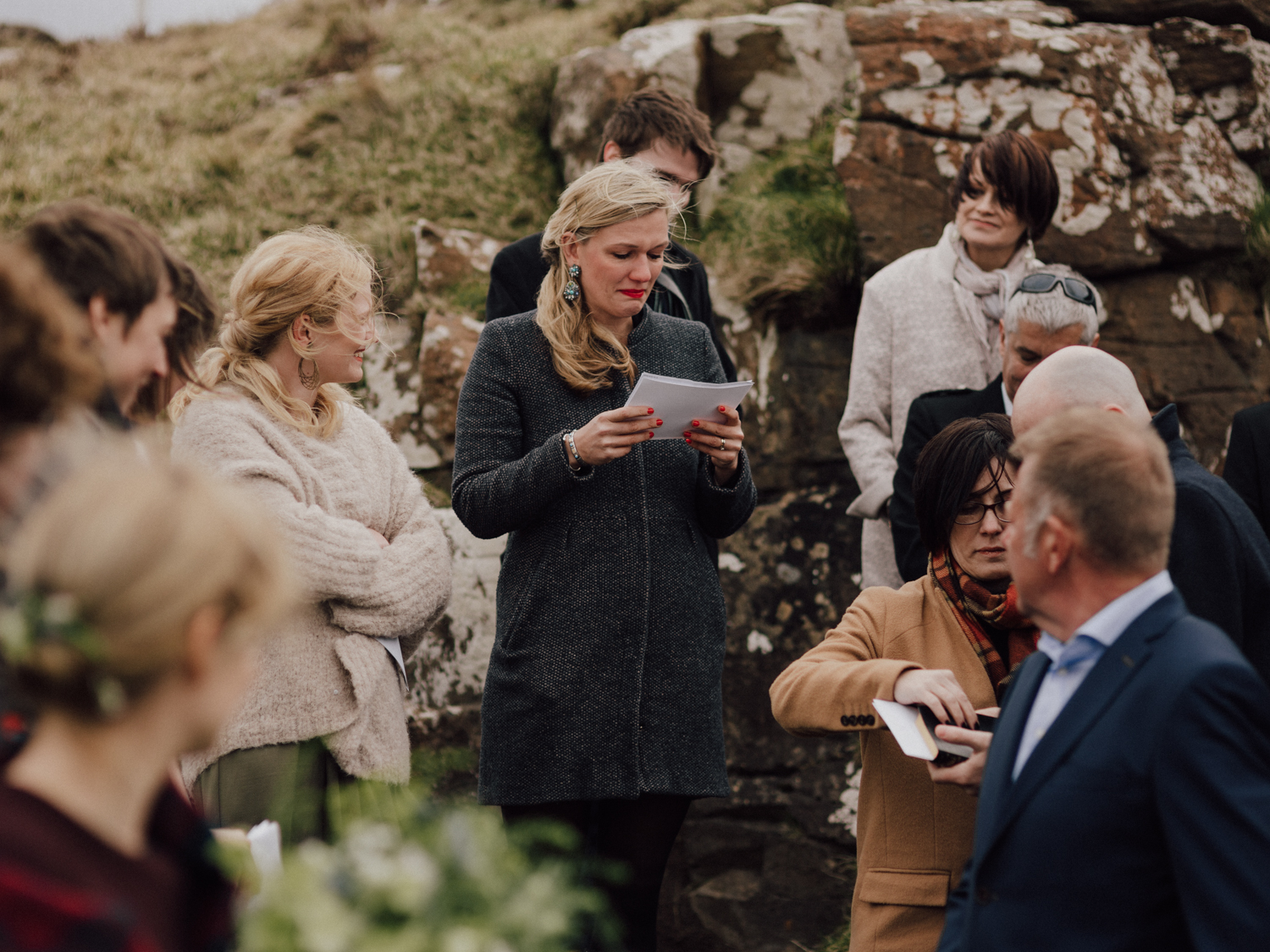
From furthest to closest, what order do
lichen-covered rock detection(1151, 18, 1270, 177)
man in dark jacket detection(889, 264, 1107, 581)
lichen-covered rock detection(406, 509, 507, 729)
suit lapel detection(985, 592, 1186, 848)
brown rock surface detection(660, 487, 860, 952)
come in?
lichen-covered rock detection(1151, 18, 1270, 177)
lichen-covered rock detection(406, 509, 507, 729)
brown rock surface detection(660, 487, 860, 952)
man in dark jacket detection(889, 264, 1107, 581)
suit lapel detection(985, 592, 1186, 848)

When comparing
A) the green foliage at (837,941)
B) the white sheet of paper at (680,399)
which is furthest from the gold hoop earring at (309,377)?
the green foliage at (837,941)

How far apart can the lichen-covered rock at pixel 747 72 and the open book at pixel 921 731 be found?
4.07 m

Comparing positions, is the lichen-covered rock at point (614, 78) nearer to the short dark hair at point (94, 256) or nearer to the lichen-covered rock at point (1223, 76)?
the lichen-covered rock at point (1223, 76)

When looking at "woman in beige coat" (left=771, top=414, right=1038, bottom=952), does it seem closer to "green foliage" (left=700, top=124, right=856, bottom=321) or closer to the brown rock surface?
the brown rock surface

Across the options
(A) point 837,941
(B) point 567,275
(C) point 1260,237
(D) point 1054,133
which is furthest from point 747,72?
(A) point 837,941

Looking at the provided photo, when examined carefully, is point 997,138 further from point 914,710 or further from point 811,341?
point 914,710

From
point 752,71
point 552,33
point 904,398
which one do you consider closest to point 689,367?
point 904,398

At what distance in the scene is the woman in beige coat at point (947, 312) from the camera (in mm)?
3914

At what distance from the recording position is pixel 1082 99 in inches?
197

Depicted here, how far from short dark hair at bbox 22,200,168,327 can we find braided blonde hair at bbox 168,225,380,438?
0.95 meters

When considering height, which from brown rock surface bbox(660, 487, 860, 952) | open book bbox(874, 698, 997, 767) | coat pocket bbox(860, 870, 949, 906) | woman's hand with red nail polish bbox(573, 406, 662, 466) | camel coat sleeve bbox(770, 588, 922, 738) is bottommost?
brown rock surface bbox(660, 487, 860, 952)

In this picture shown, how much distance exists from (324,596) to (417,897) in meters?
1.89

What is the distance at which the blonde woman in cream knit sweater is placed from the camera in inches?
109

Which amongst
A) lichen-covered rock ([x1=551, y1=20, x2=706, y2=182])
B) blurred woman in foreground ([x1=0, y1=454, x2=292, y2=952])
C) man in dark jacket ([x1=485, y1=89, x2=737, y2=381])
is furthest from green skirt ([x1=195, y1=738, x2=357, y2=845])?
lichen-covered rock ([x1=551, y1=20, x2=706, y2=182])
